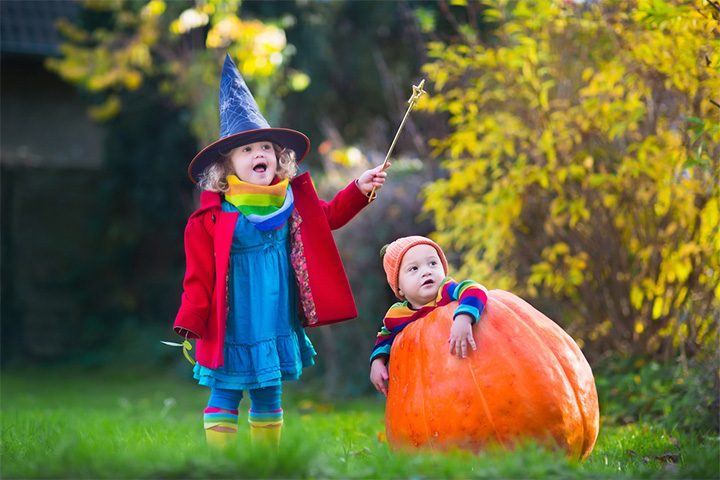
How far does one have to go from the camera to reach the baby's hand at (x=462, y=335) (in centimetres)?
243

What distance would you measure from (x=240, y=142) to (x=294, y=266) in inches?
22.6

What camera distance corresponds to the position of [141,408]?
579 centimetres

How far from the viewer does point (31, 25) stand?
10609mm

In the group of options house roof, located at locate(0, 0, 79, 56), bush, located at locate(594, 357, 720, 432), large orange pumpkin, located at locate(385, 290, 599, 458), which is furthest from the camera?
house roof, located at locate(0, 0, 79, 56)

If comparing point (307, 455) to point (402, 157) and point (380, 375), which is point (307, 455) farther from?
point (402, 157)

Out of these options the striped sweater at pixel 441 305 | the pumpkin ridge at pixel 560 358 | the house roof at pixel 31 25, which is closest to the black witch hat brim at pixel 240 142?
the striped sweater at pixel 441 305

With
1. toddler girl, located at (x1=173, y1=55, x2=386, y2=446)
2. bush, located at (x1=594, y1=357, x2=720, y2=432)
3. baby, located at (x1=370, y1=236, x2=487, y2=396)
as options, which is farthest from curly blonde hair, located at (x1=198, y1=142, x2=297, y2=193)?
bush, located at (x1=594, y1=357, x2=720, y2=432)

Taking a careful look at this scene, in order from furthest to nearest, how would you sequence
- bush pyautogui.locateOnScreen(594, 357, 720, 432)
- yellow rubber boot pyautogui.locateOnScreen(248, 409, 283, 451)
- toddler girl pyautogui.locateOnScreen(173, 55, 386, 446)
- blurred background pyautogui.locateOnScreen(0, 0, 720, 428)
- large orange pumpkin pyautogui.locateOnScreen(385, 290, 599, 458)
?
blurred background pyautogui.locateOnScreen(0, 0, 720, 428) → bush pyautogui.locateOnScreen(594, 357, 720, 432) → yellow rubber boot pyautogui.locateOnScreen(248, 409, 283, 451) → toddler girl pyautogui.locateOnScreen(173, 55, 386, 446) → large orange pumpkin pyautogui.locateOnScreen(385, 290, 599, 458)

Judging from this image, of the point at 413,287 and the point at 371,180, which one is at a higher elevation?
the point at 371,180

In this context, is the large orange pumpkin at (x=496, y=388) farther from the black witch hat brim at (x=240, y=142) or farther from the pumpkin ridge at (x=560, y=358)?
the black witch hat brim at (x=240, y=142)

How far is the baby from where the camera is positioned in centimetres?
270

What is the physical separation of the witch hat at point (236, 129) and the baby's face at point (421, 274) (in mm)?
738

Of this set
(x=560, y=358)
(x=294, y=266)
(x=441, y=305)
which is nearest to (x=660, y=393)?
(x=560, y=358)

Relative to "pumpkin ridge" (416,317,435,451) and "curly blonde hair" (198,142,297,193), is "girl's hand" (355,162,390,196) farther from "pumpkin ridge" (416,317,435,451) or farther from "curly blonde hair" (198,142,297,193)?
"pumpkin ridge" (416,317,435,451)
